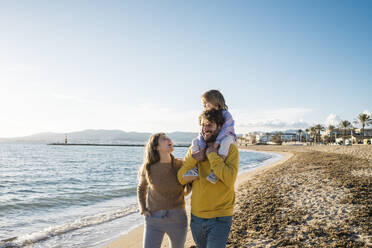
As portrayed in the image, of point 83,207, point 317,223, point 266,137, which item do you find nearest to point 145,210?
point 317,223

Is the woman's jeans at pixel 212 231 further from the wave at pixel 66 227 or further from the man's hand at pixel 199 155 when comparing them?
the wave at pixel 66 227

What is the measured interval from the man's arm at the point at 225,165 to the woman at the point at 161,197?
57 cm

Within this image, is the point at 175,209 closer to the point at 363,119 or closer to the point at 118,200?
the point at 118,200

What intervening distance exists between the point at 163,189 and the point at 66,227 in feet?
18.0

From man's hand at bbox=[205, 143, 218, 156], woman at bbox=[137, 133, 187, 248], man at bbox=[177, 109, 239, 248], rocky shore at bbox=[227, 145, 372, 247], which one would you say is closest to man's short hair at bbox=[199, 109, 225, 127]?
man at bbox=[177, 109, 239, 248]

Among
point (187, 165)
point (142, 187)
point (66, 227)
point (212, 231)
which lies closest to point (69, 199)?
point (66, 227)

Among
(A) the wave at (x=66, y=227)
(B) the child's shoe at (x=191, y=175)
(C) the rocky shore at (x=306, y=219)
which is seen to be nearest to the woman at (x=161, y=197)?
(B) the child's shoe at (x=191, y=175)

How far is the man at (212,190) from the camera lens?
2.12m

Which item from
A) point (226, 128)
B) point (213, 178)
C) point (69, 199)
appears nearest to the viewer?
point (213, 178)

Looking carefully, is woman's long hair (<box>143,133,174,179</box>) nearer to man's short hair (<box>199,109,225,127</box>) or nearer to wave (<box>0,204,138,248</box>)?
man's short hair (<box>199,109,225,127</box>)

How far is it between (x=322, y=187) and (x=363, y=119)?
73.6m

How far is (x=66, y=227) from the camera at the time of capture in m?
6.71

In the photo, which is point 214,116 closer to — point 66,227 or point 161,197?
point 161,197

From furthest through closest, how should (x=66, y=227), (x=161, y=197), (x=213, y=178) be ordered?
(x=66, y=227), (x=161, y=197), (x=213, y=178)
